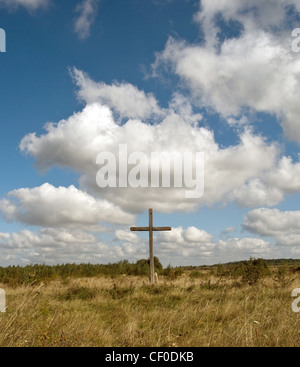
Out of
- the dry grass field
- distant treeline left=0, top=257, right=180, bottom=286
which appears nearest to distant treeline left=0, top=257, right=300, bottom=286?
distant treeline left=0, top=257, right=180, bottom=286

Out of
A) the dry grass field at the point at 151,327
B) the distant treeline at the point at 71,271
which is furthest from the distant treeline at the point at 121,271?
the dry grass field at the point at 151,327

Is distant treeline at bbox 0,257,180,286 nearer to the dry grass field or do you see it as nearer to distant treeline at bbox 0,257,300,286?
distant treeline at bbox 0,257,300,286

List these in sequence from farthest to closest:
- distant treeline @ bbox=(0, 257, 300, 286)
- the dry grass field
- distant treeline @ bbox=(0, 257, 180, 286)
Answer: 1. distant treeline @ bbox=(0, 257, 180, 286)
2. distant treeline @ bbox=(0, 257, 300, 286)
3. the dry grass field

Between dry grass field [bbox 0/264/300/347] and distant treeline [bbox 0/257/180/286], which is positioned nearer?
dry grass field [bbox 0/264/300/347]

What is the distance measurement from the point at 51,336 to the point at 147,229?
12381mm

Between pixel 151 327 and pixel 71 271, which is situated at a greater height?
pixel 151 327

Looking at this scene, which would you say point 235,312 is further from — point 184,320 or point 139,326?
point 139,326

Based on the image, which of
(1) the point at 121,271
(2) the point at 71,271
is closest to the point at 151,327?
(1) the point at 121,271

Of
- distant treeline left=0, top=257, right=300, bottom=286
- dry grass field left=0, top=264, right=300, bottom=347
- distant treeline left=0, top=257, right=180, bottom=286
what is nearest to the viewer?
dry grass field left=0, top=264, right=300, bottom=347

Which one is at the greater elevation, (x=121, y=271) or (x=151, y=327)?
(x=151, y=327)

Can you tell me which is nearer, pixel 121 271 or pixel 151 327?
pixel 151 327

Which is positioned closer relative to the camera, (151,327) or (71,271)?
(151,327)

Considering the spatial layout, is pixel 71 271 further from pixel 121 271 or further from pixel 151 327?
pixel 151 327

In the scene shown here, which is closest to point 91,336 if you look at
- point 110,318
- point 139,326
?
point 139,326
